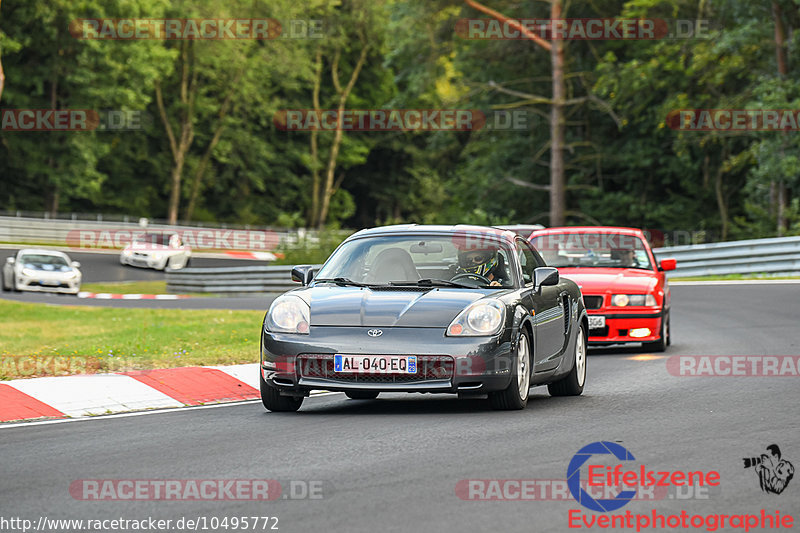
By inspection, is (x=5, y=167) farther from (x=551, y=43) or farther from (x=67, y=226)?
(x=551, y=43)

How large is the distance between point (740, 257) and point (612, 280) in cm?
1610

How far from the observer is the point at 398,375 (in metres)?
9.49

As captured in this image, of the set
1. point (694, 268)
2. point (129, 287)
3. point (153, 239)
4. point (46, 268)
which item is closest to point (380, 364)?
point (694, 268)

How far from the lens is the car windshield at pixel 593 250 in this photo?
57.0ft

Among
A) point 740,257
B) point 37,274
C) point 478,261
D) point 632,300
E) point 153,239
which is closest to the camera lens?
point 478,261

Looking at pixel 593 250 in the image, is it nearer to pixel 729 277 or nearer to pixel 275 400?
pixel 275 400

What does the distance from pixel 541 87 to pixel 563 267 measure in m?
32.7

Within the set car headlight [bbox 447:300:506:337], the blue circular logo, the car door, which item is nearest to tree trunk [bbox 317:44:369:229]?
the car door

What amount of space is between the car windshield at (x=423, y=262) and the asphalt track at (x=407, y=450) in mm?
996

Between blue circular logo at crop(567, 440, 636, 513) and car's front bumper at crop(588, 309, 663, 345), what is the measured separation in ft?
26.5

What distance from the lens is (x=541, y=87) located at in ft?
161

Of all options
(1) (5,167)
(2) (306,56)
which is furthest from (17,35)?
(2) (306,56)

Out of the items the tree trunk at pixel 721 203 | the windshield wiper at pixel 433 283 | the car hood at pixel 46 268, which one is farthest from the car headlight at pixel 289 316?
the tree trunk at pixel 721 203

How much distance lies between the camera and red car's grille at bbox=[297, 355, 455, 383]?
374 inches
